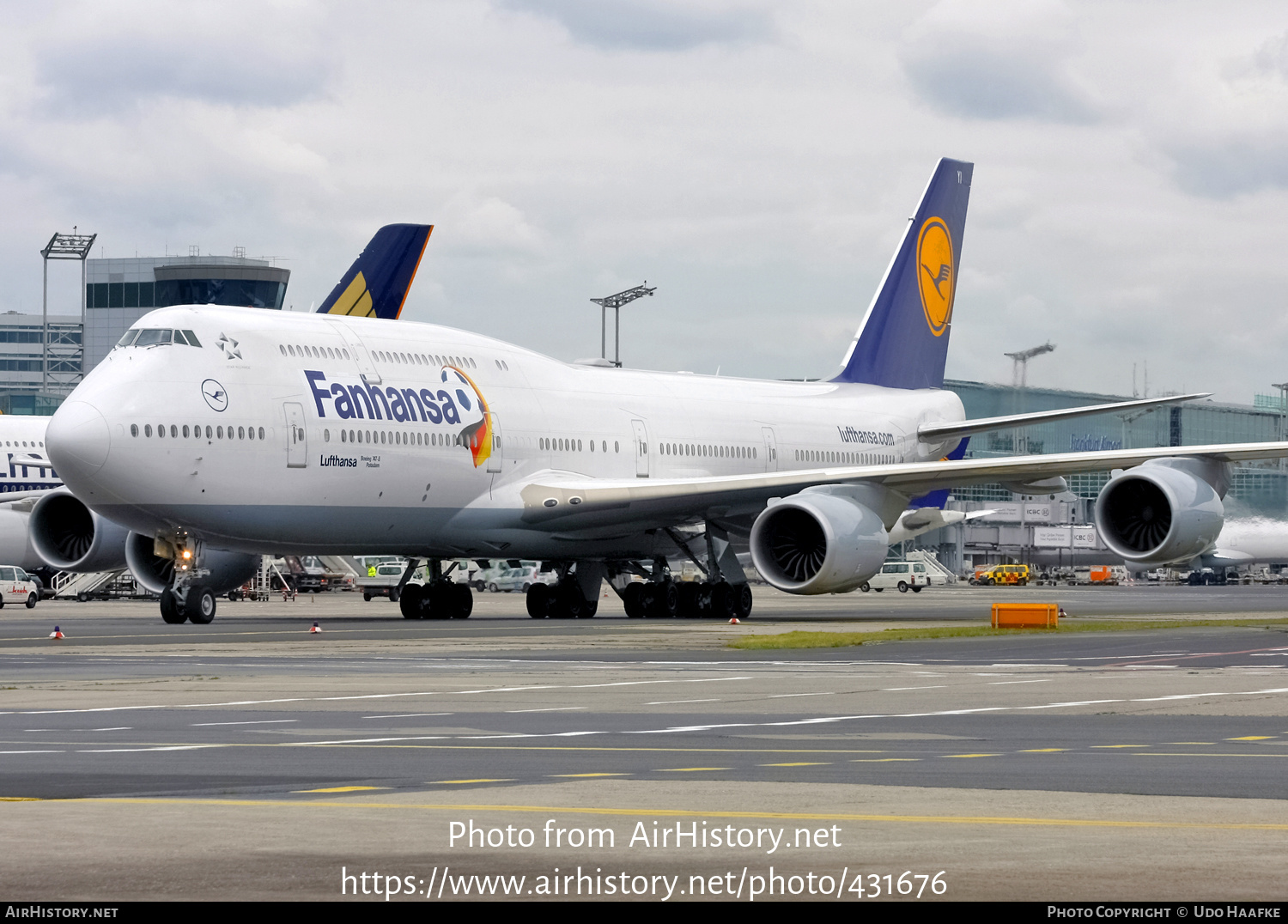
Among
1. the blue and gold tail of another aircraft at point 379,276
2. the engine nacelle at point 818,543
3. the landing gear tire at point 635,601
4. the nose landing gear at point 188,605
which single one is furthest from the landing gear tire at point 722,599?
the blue and gold tail of another aircraft at point 379,276

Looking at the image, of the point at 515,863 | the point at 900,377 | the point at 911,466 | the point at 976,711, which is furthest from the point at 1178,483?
the point at 515,863

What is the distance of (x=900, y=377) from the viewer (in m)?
44.7

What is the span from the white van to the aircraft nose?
1825 inches

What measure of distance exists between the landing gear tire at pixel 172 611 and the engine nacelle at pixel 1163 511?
15.7 metres

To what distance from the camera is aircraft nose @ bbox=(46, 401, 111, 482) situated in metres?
27.5

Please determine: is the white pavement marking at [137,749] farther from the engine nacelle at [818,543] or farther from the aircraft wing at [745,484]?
the aircraft wing at [745,484]

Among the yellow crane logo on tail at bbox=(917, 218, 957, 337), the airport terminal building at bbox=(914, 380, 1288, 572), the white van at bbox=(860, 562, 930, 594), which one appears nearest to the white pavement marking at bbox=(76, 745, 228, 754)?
the yellow crane logo on tail at bbox=(917, 218, 957, 337)

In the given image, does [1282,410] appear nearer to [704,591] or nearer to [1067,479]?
[1067,479]

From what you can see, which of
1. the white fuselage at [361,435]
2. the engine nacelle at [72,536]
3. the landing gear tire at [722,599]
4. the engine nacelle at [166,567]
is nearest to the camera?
the white fuselage at [361,435]

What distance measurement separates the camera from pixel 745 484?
1272 inches

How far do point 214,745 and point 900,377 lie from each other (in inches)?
1362

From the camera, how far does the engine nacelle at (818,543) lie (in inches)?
1210

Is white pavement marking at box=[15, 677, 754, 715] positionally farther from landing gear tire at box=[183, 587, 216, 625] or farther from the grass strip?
landing gear tire at box=[183, 587, 216, 625]

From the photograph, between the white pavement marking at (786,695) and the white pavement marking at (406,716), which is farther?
the white pavement marking at (786,695)
